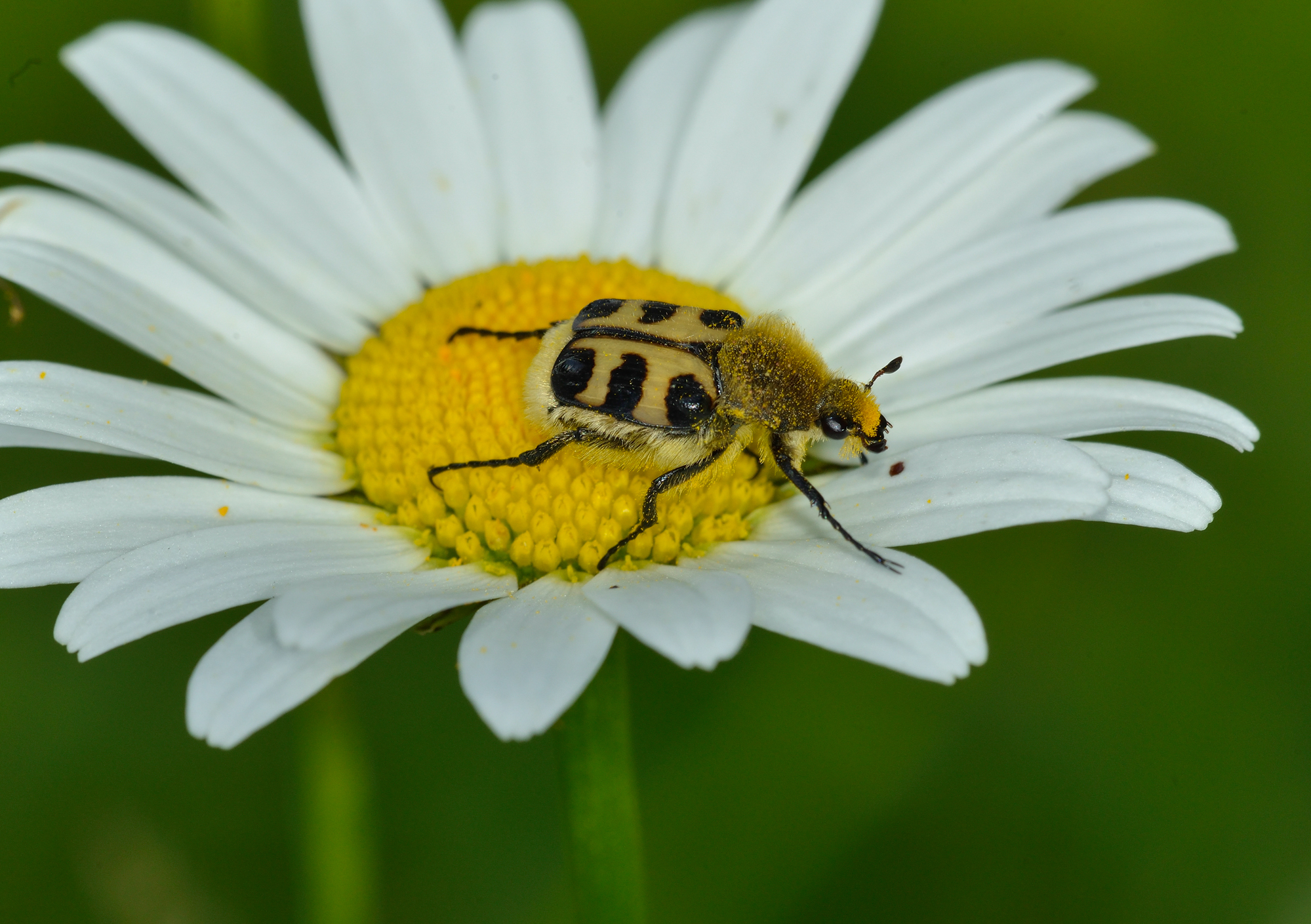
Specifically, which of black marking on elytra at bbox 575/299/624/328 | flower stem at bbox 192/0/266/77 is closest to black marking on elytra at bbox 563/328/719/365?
black marking on elytra at bbox 575/299/624/328

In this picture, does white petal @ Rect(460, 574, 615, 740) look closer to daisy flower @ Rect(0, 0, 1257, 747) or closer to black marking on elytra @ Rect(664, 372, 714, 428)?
daisy flower @ Rect(0, 0, 1257, 747)

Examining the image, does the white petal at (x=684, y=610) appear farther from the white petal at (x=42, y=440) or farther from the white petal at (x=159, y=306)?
the white petal at (x=159, y=306)

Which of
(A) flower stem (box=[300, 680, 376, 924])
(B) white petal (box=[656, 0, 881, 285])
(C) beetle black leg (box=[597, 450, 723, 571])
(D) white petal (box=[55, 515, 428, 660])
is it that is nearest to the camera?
(D) white petal (box=[55, 515, 428, 660])

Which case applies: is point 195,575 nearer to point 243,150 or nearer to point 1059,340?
point 243,150

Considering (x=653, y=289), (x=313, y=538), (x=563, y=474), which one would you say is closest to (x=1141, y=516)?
(x=563, y=474)

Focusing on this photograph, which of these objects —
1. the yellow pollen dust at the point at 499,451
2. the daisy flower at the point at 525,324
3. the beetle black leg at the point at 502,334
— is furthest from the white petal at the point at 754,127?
the beetle black leg at the point at 502,334

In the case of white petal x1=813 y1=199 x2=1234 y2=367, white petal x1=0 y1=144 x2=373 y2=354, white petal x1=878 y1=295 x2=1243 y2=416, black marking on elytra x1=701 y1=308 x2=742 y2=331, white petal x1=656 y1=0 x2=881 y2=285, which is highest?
white petal x1=656 y1=0 x2=881 y2=285
